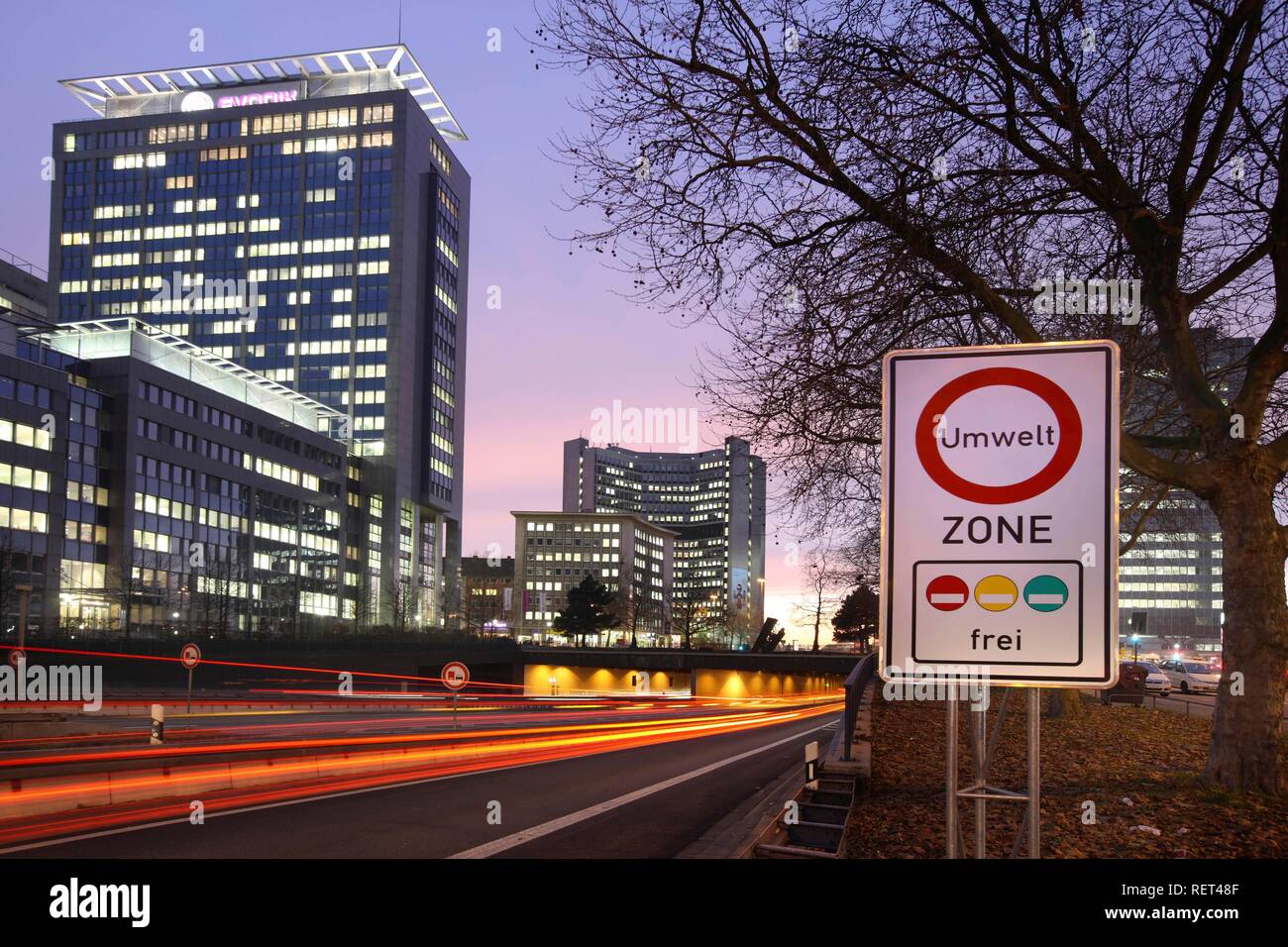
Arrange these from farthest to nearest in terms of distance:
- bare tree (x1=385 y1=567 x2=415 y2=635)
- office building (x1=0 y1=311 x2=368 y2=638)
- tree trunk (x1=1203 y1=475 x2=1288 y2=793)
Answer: bare tree (x1=385 y1=567 x2=415 y2=635) < office building (x1=0 y1=311 x2=368 y2=638) < tree trunk (x1=1203 y1=475 x2=1288 y2=793)

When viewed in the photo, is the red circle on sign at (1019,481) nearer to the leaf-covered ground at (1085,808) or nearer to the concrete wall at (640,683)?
the leaf-covered ground at (1085,808)

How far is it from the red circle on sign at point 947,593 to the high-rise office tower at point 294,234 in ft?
433

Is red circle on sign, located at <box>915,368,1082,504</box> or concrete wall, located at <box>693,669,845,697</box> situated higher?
red circle on sign, located at <box>915,368,1082,504</box>

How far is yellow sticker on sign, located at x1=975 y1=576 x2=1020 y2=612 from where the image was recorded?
344cm

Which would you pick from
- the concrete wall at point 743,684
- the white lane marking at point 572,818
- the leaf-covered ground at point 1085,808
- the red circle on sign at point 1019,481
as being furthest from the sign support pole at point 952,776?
the concrete wall at point 743,684

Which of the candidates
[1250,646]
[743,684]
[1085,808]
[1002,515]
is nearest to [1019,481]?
[1002,515]

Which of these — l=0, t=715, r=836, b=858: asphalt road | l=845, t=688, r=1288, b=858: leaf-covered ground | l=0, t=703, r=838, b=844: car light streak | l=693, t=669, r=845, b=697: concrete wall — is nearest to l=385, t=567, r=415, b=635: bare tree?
l=693, t=669, r=845, b=697: concrete wall

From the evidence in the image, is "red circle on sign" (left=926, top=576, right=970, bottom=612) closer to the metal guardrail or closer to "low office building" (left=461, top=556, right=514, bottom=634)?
the metal guardrail

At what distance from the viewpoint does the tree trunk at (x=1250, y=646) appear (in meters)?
9.70

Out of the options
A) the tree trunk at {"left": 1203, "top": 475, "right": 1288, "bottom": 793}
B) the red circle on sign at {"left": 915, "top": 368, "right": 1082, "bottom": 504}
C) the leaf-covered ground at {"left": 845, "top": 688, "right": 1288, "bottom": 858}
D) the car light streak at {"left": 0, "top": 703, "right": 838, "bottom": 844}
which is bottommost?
the car light streak at {"left": 0, "top": 703, "right": 838, "bottom": 844}

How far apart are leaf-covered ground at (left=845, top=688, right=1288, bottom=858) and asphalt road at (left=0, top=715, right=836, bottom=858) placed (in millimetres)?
2385

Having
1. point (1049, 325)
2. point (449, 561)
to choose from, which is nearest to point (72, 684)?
point (1049, 325)
